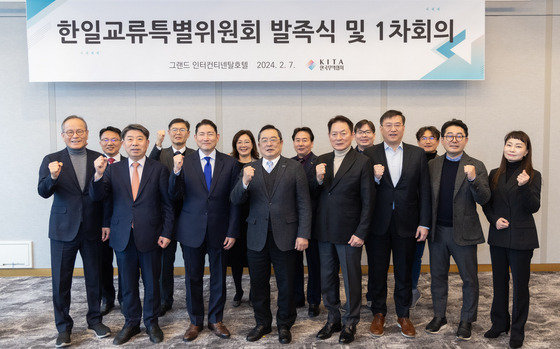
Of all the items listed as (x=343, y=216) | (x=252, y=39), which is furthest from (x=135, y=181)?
(x=252, y=39)

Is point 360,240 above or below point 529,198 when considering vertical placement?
below

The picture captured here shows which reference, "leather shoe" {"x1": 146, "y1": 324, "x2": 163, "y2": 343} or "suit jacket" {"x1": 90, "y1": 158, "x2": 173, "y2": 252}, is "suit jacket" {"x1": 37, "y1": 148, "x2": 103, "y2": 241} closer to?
"suit jacket" {"x1": 90, "y1": 158, "x2": 173, "y2": 252}

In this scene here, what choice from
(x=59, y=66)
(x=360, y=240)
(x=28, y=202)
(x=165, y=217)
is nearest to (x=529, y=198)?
(x=360, y=240)

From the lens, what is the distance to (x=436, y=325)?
3639mm

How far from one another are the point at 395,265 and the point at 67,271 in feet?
9.10

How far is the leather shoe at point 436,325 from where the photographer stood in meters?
3.63

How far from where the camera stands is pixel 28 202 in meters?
5.56

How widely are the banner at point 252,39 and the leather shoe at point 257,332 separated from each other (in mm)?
3041

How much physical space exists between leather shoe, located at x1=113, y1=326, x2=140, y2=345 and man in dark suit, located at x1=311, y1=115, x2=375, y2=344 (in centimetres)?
156

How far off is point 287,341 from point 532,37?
4949 millimetres

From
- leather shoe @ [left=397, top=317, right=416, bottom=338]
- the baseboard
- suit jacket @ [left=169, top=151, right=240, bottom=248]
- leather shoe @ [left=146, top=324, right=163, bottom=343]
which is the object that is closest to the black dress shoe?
leather shoe @ [left=397, top=317, right=416, bottom=338]

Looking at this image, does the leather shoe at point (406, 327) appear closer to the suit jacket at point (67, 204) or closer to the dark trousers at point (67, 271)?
the dark trousers at point (67, 271)

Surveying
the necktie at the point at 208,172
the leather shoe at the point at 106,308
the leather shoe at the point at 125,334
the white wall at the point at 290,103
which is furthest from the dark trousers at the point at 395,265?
the leather shoe at the point at 106,308

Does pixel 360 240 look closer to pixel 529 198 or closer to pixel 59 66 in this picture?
pixel 529 198
